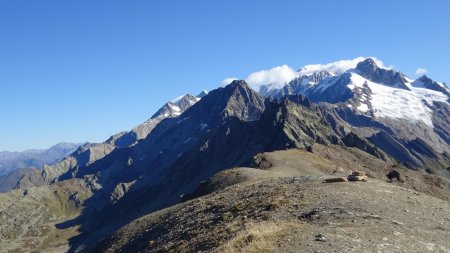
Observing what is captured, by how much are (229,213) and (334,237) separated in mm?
14509

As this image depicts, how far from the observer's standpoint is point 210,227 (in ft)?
115

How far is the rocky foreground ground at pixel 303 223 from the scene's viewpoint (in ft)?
80.2

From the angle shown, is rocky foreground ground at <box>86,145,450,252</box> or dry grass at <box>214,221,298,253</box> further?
rocky foreground ground at <box>86,145,450,252</box>

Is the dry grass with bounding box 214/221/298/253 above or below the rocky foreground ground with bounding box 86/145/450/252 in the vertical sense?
above

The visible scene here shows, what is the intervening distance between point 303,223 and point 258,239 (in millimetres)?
5360

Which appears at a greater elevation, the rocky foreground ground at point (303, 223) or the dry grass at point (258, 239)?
the dry grass at point (258, 239)

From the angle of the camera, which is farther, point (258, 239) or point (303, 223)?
point (303, 223)

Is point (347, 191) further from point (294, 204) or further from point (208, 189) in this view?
point (208, 189)

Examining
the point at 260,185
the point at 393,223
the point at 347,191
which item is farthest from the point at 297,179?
the point at 393,223

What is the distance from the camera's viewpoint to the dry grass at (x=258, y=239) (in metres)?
23.5

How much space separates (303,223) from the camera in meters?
29.4

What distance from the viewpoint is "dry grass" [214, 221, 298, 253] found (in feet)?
77.2

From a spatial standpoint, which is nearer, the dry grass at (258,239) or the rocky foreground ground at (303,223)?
the dry grass at (258,239)

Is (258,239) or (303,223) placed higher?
(258,239)
